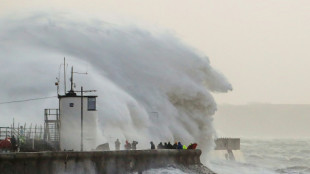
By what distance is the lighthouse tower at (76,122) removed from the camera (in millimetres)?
28688

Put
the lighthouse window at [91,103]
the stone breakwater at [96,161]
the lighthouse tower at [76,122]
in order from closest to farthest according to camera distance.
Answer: the stone breakwater at [96,161]
the lighthouse tower at [76,122]
the lighthouse window at [91,103]

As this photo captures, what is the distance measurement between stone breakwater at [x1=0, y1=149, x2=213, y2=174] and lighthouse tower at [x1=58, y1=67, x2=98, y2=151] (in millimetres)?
1954

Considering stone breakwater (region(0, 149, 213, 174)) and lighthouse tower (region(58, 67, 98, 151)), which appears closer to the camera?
stone breakwater (region(0, 149, 213, 174))

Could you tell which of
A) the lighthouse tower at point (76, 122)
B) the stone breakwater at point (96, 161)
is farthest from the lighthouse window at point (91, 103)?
the stone breakwater at point (96, 161)

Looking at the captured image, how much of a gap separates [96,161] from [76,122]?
3021 millimetres

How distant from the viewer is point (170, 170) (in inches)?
1158

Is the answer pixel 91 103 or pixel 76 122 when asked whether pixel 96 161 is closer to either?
pixel 76 122

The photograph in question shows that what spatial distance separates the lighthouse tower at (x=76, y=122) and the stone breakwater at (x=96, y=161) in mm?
1954

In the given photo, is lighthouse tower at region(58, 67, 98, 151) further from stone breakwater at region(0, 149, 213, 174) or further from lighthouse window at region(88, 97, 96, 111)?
stone breakwater at region(0, 149, 213, 174)

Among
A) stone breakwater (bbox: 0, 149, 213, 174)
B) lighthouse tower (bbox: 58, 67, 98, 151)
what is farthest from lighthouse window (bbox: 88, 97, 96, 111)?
stone breakwater (bbox: 0, 149, 213, 174)

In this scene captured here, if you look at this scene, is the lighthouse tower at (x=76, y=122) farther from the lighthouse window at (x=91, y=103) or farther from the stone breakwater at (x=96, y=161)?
the stone breakwater at (x=96, y=161)

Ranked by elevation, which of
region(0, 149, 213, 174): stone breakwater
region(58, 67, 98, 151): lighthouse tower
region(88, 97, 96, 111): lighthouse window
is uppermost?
region(88, 97, 96, 111): lighthouse window

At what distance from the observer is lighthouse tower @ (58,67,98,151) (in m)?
28.7

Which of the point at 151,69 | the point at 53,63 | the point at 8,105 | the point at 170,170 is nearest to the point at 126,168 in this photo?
the point at 170,170
